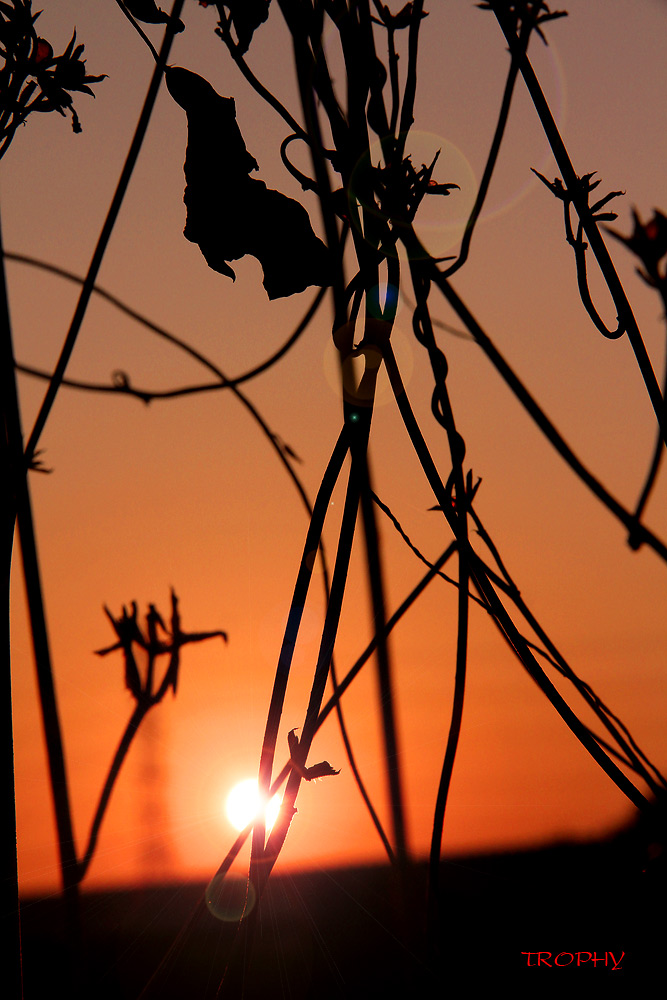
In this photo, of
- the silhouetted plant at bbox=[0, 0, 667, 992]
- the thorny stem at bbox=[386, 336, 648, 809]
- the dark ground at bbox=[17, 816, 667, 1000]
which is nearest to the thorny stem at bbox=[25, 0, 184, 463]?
the silhouetted plant at bbox=[0, 0, 667, 992]

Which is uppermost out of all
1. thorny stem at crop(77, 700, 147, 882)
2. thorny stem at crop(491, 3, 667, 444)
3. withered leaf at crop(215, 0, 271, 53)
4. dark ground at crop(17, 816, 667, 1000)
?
withered leaf at crop(215, 0, 271, 53)

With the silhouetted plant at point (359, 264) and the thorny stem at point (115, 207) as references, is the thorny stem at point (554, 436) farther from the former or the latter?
the thorny stem at point (115, 207)

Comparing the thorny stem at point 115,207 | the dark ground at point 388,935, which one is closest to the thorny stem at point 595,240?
the thorny stem at point 115,207

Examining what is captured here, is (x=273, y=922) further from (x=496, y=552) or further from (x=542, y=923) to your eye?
(x=496, y=552)

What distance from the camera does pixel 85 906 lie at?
855 mm

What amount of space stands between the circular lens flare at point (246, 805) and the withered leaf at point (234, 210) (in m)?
0.44

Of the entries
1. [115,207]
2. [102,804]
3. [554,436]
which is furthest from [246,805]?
[115,207]

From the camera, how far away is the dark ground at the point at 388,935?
0.76 m

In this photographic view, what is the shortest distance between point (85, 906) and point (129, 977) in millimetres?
96

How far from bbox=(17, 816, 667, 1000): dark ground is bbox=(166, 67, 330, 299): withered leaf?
2.20ft

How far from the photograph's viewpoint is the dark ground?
2.48ft

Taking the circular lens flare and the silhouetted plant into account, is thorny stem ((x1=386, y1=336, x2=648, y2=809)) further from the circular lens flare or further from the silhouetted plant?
the circular lens flare

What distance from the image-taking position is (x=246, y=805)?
71cm

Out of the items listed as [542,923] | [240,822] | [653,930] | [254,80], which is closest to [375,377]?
[254,80]
